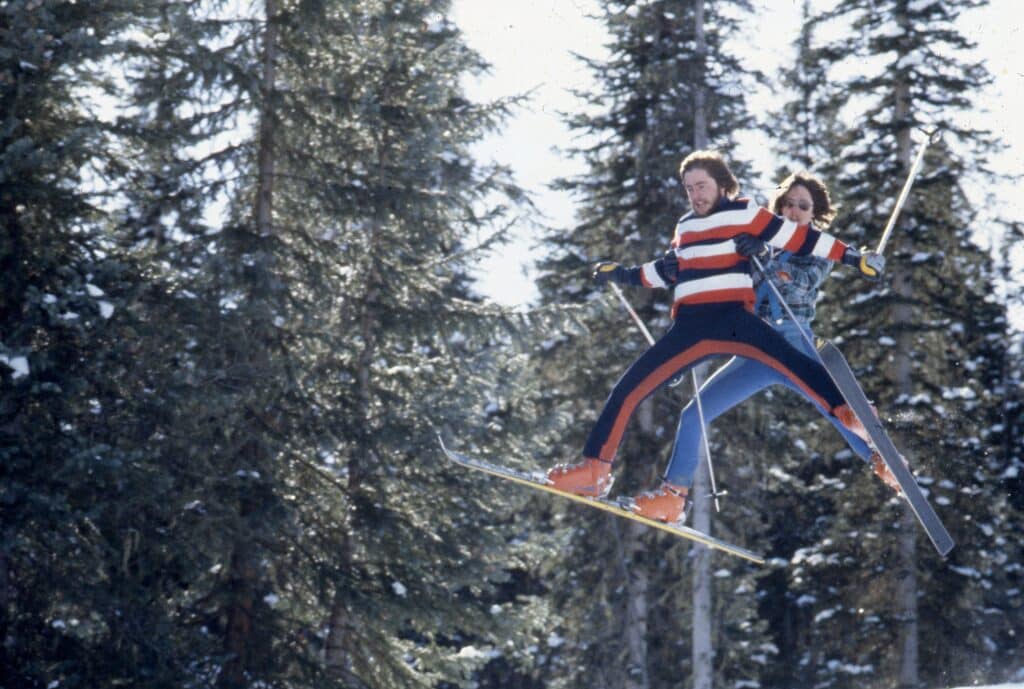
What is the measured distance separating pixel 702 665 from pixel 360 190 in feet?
28.7

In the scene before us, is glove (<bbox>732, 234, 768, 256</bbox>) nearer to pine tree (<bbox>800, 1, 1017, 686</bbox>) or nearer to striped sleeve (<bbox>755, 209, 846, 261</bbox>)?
striped sleeve (<bbox>755, 209, 846, 261</bbox>)

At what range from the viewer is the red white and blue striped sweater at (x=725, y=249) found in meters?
7.02

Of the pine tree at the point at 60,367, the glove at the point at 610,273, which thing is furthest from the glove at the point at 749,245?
the pine tree at the point at 60,367

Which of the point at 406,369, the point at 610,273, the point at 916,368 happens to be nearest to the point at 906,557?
the point at 916,368

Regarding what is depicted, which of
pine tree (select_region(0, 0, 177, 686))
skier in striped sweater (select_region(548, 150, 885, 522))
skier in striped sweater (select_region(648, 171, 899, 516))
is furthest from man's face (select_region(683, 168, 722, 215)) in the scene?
pine tree (select_region(0, 0, 177, 686))

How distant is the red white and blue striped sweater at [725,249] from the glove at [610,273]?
0.75ft

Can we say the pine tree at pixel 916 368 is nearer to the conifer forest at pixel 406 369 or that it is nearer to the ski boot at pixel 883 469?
the conifer forest at pixel 406 369

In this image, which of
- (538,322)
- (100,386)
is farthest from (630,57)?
(100,386)

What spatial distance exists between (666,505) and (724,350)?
128 cm

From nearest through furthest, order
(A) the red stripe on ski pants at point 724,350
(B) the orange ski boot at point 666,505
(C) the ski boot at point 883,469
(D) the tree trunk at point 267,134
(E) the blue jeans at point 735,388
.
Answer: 1. (A) the red stripe on ski pants at point 724,350
2. (C) the ski boot at point 883,469
3. (E) the blue jeans at point 735,388
4. (B) the orange ski boot at point 666,505
5. (D) the tree trunk at point 267,134

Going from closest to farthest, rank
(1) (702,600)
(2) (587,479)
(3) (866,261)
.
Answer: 1. (3) (866,261)
2. (2) (587,479)
3. (1) (702,600)

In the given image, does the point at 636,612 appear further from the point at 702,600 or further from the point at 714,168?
the point at 714,168

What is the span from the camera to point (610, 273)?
7727mm

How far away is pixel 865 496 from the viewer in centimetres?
1923
